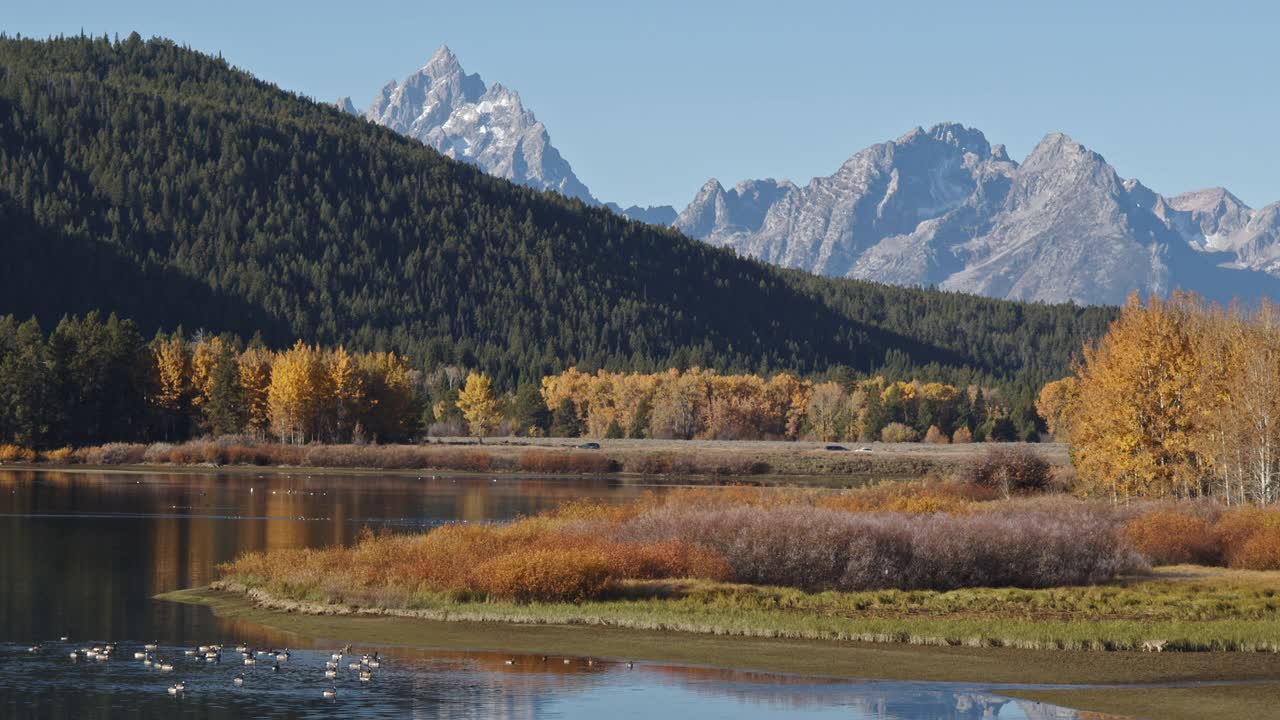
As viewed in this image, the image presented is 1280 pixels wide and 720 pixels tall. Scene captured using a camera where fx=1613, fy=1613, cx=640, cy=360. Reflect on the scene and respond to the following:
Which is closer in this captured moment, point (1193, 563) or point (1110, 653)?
point (1110, 653)

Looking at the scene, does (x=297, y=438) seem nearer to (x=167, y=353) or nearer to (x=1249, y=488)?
(x=167, y=353)

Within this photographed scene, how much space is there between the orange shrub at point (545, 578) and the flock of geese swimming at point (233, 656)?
7301 mm

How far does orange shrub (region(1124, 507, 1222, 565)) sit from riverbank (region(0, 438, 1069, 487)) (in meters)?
80.2

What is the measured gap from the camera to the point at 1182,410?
77812mm

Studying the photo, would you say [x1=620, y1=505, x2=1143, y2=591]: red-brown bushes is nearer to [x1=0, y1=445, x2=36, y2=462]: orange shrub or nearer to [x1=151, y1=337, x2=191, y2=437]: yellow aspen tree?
[x1=0, y1=445, x2=36, y2=462]: orange shrub

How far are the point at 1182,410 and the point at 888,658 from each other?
4353cm

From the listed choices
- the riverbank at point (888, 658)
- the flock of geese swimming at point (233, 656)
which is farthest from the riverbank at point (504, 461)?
the flock of geese swimming at point (233, 656)

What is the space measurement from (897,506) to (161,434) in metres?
117

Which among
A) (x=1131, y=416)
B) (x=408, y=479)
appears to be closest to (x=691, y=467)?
(x=408, y=479)

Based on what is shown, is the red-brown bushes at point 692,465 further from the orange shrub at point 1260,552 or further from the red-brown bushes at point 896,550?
the red-brown bushes at point 896,550

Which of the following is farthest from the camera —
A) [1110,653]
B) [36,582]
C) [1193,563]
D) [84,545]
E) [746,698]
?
[84,545]

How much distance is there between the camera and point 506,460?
531 feet

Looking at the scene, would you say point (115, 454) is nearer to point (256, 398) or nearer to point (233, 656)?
point (256, 398)

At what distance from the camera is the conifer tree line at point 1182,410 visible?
7356cm
